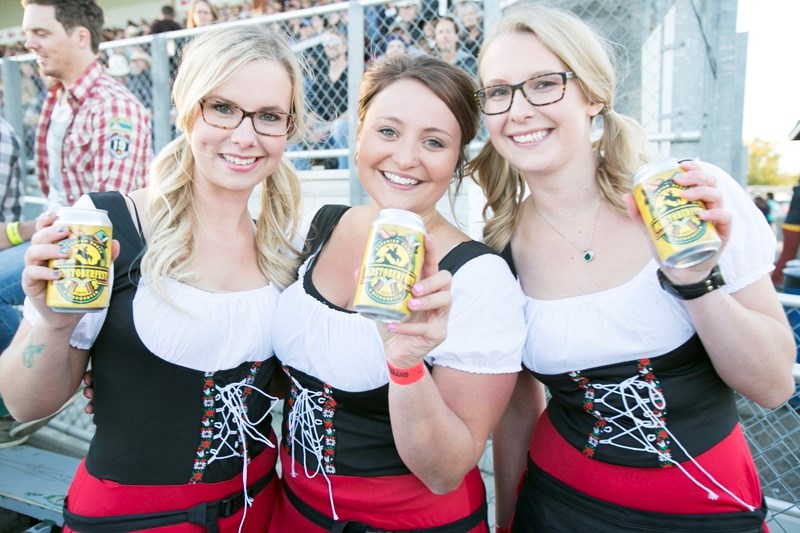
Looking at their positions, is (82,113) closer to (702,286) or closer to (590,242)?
(590,242)

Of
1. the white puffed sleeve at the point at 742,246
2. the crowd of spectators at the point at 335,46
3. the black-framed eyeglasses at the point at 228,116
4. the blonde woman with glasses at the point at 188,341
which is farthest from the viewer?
the crowd of spectators at the point at 335,46

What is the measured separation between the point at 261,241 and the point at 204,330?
379mm

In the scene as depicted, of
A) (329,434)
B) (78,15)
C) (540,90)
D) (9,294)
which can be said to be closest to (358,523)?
(329,434)

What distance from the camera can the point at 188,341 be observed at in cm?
146

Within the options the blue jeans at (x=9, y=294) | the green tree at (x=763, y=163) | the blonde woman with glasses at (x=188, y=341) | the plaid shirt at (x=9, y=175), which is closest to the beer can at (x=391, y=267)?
the blonde woman with glasses at (x=188, y=341)

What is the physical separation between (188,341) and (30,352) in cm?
34

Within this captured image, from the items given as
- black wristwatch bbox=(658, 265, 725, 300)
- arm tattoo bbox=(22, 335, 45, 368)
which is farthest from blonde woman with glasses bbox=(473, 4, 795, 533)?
arm tattoo bbox=(22, 335, 45, 368)

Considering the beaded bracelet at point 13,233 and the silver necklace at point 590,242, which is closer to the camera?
the silver necklace at point 590,242

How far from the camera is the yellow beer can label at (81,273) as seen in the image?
119 centimetres

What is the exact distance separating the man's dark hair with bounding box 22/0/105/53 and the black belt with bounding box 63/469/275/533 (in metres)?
2.39

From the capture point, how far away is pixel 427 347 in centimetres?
116

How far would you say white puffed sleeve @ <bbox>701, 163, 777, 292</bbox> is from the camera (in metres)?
1.35

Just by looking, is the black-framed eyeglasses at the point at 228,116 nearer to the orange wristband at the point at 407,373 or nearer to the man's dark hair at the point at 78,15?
the orange wristband at the point at 407,373

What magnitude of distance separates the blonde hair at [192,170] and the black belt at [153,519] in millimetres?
551
